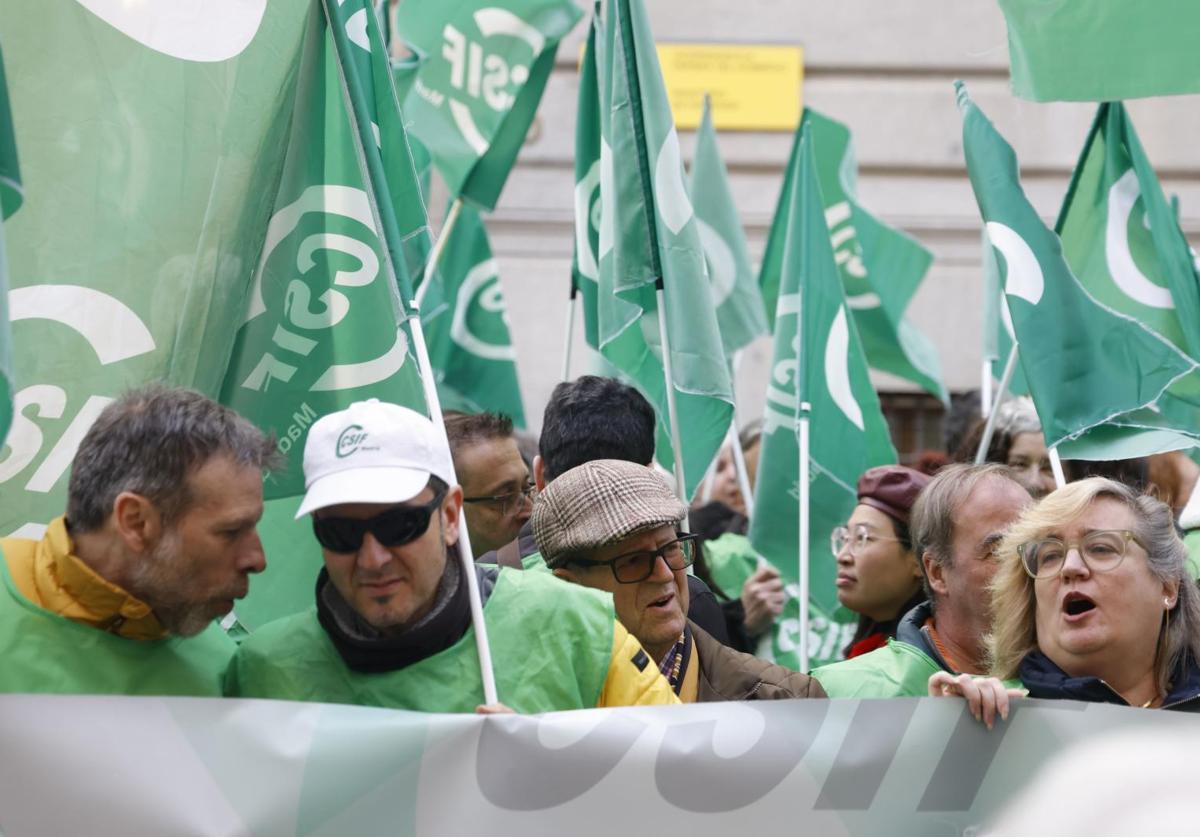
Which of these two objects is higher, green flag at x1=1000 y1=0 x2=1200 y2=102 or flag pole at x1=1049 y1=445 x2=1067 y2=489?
green flag at x1=1000 y1=0 x2=1200 y2=102

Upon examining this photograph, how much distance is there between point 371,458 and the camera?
316 cm

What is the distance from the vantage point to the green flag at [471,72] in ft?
22.2

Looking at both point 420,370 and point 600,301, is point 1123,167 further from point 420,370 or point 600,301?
point 420,370

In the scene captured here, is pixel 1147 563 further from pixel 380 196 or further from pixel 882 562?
pixel 380 196

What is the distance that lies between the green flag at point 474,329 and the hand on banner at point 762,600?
6.29 ft

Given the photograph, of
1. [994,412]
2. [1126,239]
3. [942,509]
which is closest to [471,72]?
[994,412]

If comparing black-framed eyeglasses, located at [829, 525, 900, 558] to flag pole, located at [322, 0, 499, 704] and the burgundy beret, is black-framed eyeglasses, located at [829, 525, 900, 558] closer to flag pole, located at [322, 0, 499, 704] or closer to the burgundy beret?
the burgundy beret

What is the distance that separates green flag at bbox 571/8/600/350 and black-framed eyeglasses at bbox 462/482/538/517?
1200mm

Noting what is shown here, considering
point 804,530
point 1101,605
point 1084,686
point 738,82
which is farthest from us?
point 738,82

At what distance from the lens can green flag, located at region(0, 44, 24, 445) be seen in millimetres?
3080

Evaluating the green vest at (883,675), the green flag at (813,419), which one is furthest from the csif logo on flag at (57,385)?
the green flag at (813,419)

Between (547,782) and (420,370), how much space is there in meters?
1.10

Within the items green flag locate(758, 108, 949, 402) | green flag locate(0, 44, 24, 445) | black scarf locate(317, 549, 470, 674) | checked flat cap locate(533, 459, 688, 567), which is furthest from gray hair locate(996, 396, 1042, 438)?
green flag locate(0, 44, 24, 445)

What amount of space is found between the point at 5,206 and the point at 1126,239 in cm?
342
